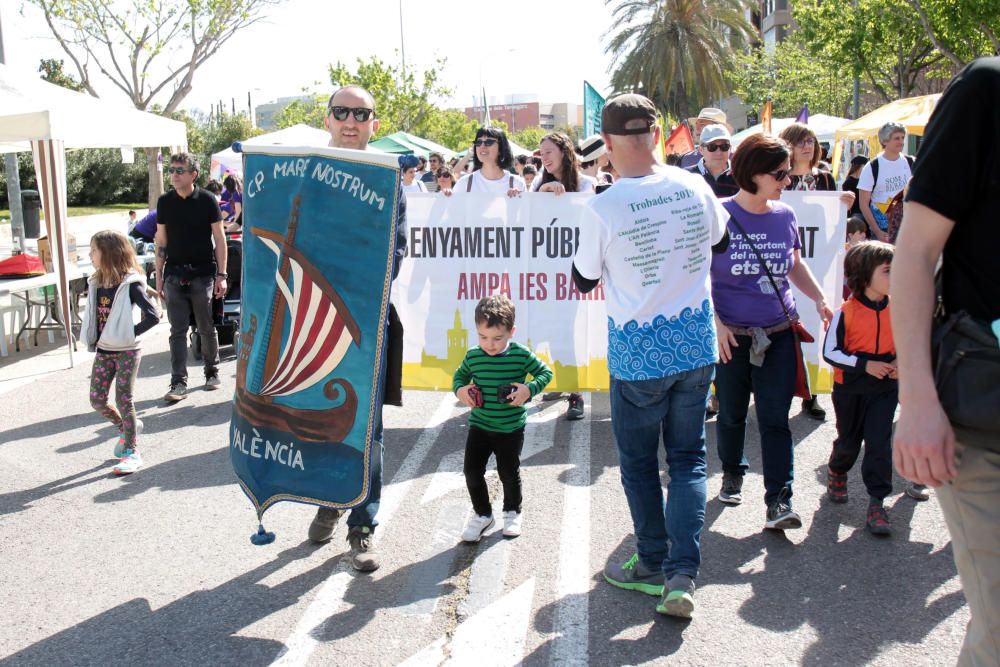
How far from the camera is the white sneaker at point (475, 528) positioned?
4520mm

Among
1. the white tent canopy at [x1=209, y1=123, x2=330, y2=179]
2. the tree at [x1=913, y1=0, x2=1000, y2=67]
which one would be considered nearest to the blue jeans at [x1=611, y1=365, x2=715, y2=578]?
the white tent canopy at [x1=209, y1=123, x2=330, y2=179]

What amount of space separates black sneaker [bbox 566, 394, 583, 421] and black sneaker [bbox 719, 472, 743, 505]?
6.55 ft

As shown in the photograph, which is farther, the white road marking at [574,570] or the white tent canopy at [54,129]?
the white tent canopy at [54,129]

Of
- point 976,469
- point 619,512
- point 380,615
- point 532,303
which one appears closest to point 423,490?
point 619,512

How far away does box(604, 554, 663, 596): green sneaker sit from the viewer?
3.93 metres

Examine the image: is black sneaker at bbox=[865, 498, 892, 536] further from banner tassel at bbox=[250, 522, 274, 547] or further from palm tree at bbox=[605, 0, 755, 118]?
palm tree at bbox=[605, 0, 755, 118]

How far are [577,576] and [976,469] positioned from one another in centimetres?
241

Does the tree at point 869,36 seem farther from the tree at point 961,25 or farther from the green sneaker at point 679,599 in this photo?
the green sneaker at point 679,599

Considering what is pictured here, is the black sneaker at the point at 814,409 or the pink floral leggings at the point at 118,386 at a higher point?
the pink floral leggings at the point at 118,386

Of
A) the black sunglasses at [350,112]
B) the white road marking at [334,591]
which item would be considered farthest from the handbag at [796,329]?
the white road marking at [334,591]

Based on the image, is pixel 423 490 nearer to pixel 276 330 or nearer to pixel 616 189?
pixel 276 330

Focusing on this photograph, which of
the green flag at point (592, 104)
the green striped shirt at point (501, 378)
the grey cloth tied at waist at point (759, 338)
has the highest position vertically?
the green flag at point (592, 104)

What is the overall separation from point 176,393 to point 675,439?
519 centimetres

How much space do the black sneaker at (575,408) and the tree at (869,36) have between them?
19.0 metres
